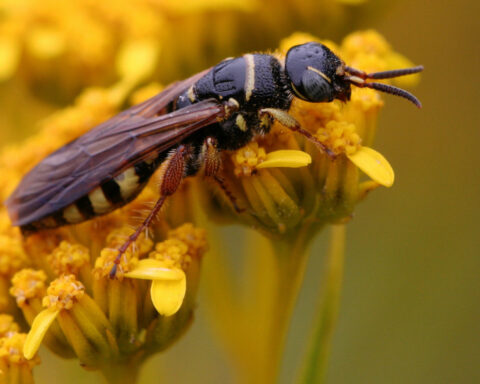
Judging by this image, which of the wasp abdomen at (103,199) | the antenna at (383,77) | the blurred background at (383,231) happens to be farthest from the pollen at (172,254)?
the blurred background at (383,231)

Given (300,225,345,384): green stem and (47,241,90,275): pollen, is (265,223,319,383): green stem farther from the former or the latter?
(47,241,90,275): pollen

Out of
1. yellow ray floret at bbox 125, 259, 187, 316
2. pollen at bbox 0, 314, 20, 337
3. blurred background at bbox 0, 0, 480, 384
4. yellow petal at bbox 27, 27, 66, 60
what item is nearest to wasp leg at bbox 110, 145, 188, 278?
yellow ray floret at bbox 125, 259, 187, 316

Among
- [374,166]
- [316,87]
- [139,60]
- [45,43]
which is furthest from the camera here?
[45,43]

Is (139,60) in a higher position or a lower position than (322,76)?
higher

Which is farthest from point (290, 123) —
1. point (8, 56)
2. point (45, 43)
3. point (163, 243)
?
point (8, 56)

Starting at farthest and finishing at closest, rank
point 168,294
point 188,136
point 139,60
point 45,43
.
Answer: point 45,43 → point 139,60 → point 188,136 → point 168,294

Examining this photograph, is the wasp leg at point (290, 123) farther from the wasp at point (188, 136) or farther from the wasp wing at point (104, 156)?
the wasp wing at point (104, 156)

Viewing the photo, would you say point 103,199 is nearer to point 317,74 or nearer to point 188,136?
point 188,136
